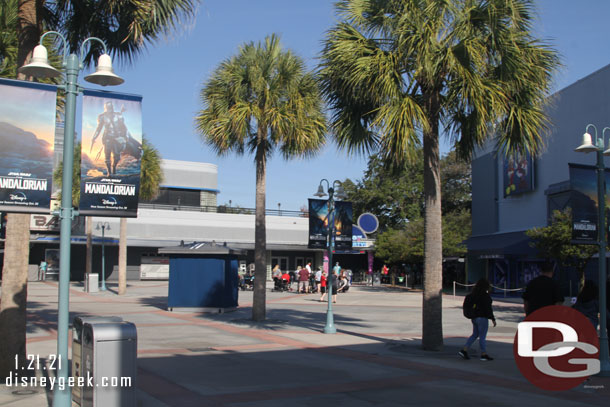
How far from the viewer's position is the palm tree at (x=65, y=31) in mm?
8852

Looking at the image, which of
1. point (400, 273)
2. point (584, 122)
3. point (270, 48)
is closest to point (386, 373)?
point (270, 48)

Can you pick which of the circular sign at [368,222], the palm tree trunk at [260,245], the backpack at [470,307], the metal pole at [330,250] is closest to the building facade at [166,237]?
the circular sign at [368,222]

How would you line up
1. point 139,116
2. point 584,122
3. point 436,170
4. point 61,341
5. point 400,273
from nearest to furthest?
point 61,341 → point 139,116 → point 436,170 → point 584,122 → point 400,273

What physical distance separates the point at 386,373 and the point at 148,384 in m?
4.00

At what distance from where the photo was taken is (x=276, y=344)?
13.9 metres

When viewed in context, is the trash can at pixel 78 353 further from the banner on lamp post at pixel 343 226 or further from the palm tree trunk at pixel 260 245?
the palm tree trunk at pixel 260 245

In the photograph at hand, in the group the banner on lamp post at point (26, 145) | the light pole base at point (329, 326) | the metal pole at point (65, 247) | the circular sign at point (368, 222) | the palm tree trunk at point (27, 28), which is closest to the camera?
the metal pole at point (65, 247)

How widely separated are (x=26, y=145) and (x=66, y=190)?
1.14 meters

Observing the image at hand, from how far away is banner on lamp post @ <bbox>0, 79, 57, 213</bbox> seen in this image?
24.1 ft

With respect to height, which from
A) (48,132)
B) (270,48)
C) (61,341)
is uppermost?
(270,48)

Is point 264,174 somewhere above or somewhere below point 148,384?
above

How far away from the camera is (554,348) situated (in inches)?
394

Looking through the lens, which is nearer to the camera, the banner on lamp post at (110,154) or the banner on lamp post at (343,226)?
the banner on lamp post at (110,154)

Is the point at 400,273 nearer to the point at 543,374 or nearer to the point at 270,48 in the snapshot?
the point at 270,48
